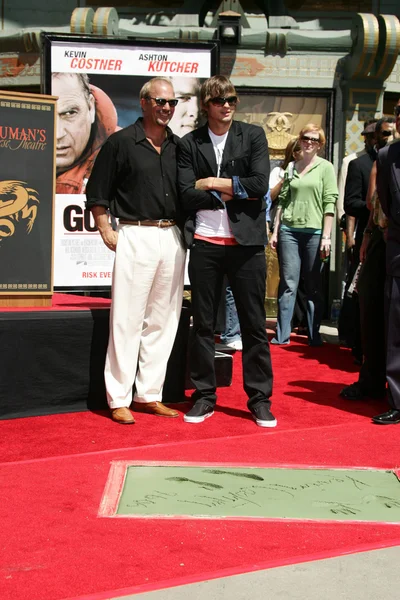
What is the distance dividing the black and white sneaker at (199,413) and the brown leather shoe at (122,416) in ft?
1.02

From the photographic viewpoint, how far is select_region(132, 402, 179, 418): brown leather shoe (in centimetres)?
537

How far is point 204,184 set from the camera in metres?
5.12

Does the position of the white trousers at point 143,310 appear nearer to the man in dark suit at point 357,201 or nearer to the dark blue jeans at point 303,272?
the man in dark suit at point 357,201

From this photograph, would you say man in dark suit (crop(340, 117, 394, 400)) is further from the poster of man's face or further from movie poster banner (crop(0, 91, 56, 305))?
the poster of man's face

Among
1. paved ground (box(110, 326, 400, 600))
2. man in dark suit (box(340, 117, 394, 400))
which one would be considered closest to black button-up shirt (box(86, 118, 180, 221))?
man in dark suit (box(340, 117, 394, 400))

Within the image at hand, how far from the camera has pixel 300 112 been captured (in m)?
10.5

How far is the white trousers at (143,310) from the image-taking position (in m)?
5.17

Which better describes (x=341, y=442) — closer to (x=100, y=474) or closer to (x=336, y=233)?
(x=100, y=474)

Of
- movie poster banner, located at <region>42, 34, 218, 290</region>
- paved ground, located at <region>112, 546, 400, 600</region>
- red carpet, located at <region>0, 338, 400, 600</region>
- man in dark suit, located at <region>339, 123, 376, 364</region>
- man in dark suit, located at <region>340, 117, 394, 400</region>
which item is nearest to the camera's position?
paved ground, located at <region>112, 546, 400, 600</region>

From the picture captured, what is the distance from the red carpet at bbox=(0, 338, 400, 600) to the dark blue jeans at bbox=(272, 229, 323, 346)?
207cm

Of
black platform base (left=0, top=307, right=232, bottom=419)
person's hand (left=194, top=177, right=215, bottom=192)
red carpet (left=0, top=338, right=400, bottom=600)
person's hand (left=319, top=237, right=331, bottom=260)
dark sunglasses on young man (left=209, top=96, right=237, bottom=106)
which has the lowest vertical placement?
red carpet (left=0, top=338, right=400, bottom=600)

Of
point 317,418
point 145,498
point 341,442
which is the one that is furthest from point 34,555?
point 317,418

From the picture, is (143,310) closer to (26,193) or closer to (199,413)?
(199,413)

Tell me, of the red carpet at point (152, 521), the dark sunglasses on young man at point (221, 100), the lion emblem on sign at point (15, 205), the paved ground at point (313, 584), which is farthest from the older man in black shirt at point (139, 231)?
the paved ground at point (313, 584)
